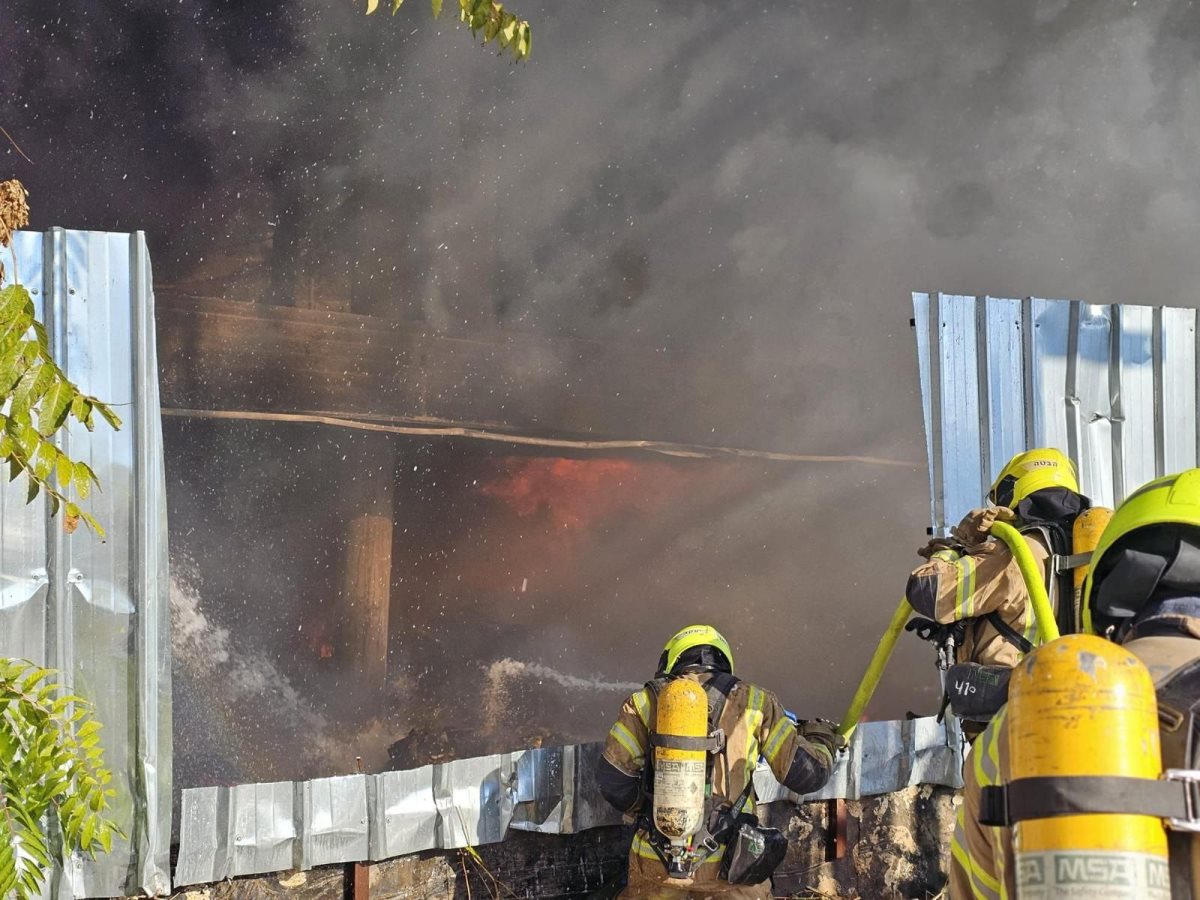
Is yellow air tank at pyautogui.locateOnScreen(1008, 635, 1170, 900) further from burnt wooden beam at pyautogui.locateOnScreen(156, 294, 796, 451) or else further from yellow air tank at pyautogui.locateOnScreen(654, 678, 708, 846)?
burnt wooden beam at pyautogui.locateOnScreen(156, 294, 796, 451)

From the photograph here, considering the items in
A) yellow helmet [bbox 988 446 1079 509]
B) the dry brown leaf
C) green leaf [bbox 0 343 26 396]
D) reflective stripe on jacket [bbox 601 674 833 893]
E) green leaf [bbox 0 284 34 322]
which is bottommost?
reflective stripe on jacket [bbox 601 674 833 893]

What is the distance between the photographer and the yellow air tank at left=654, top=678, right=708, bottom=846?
419 cm

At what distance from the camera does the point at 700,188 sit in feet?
26.7

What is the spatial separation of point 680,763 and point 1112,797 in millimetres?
2686

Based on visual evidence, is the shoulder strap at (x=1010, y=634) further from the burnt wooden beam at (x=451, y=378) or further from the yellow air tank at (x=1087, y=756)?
the burnt wooden beam at (x=451, y=378)

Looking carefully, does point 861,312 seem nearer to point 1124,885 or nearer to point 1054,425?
point 1054,425

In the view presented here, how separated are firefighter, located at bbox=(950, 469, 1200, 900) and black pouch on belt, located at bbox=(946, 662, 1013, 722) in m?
2.31

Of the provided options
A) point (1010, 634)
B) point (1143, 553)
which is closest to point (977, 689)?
point (1010, 634)

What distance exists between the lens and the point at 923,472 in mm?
8898

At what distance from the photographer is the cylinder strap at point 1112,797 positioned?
1636mm

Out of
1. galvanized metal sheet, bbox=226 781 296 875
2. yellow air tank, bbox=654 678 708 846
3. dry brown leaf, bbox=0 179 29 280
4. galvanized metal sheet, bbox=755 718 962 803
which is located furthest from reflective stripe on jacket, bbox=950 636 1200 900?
galvanized metal sheet, bbox=755 718 962 803

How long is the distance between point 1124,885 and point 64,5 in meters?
6.54

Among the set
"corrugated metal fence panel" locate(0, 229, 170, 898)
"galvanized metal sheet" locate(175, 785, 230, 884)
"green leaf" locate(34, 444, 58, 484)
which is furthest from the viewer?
"galvanized metal sheet" locate(175, 785, 230, 884)

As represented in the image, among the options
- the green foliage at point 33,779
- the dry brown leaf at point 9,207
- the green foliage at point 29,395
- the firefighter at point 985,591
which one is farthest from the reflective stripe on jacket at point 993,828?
the firefighter at point 985,591
